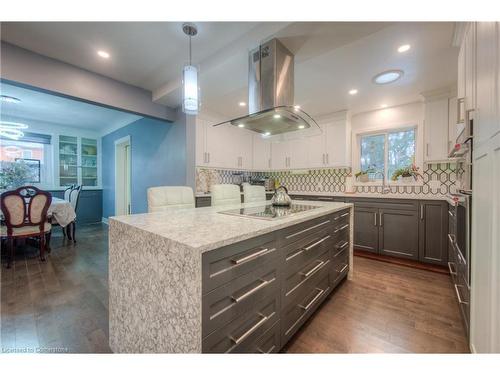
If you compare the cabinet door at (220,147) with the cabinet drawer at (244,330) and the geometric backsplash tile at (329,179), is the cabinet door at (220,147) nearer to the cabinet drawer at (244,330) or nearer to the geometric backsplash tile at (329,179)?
the geometric backsplash tile at (329,179)

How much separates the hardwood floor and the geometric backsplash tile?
1.31 meters

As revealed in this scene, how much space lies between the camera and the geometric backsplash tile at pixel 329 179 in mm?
3037

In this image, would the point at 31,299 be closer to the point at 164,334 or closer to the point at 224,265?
the point at 164,334

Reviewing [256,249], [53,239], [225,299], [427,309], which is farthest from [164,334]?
[53,239]

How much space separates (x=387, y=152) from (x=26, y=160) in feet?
26.0

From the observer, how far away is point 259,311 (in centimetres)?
105

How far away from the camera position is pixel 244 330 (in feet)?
3.15

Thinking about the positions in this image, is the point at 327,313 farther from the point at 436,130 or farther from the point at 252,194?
the point at 436,130


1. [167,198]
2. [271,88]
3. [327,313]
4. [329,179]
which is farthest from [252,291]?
[329,179]

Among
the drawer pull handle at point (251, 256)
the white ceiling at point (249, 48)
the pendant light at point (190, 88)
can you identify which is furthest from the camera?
the white ceiling at point (249, 48)

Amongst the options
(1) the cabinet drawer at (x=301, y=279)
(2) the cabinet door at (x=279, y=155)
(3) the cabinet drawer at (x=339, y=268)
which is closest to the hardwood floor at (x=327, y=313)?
(3) the cabinet drawer at (x=339, y=268)

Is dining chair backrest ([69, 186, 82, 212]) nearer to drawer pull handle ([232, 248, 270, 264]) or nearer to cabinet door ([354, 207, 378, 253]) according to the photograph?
drawer pull handle ([232, 248, 270, 264])

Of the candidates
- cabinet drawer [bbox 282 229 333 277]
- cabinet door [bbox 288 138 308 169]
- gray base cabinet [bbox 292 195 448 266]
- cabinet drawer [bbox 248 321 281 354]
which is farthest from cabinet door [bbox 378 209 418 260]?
cabinet drawer [bbox 248 321 281 354]

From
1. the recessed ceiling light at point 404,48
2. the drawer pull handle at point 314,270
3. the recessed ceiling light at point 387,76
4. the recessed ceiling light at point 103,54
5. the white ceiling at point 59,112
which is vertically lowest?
the drawer pull handle at point 314,270
